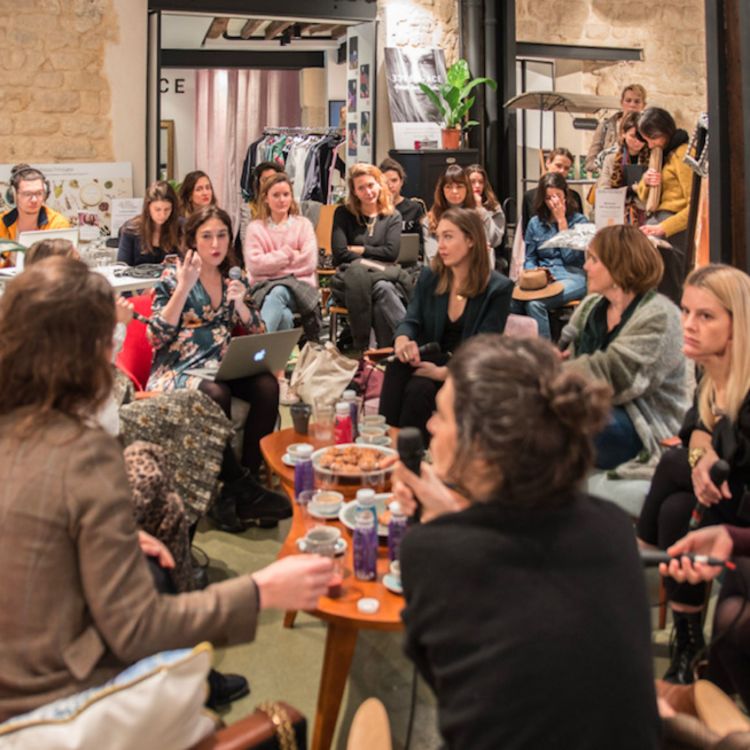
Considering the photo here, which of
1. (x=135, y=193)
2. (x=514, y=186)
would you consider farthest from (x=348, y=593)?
(x=514, y=186)

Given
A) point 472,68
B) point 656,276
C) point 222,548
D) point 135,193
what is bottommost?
point 222,548

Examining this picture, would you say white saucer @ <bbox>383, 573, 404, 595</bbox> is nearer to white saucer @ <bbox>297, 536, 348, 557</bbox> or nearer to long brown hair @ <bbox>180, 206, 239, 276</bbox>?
white saucer @ <bbox>297, 536, 348, 557</bbox>

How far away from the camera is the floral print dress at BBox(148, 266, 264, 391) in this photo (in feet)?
12.6

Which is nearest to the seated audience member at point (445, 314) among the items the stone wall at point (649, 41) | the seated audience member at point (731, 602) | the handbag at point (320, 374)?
the handbag at point (320, 374)

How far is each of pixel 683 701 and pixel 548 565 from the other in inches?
21.4

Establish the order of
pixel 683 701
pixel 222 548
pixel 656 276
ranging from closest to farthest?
1. pixel 683 701
2. pixel 656 276
3. pixel 222 548

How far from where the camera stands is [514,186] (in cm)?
880

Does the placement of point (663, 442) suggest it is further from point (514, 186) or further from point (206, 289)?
point (514, 186)

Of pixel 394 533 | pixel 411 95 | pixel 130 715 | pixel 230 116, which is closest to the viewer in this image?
pixel 130 715

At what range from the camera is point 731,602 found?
2123 millimetres

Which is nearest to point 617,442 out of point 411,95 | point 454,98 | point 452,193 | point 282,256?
point 282,256

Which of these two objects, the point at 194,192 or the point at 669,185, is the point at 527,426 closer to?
the point at 669,185

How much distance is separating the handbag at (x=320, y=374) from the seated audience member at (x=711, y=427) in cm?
162

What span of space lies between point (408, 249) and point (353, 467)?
3.93m
